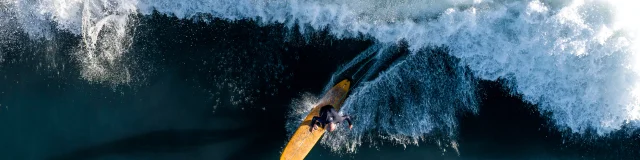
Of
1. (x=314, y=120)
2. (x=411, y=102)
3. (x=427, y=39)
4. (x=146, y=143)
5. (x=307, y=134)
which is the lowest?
(x=411, y=102)

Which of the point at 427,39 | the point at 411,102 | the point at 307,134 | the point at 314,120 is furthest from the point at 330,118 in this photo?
the point at 427,39

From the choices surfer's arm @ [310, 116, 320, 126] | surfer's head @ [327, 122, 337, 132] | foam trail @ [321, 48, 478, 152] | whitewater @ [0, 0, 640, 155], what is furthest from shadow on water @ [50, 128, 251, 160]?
foam trail @ [321, 48, 478, 152]

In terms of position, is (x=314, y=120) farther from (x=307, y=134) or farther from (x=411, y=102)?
(x=411, y=102)

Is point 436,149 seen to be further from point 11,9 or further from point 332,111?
point 11,9

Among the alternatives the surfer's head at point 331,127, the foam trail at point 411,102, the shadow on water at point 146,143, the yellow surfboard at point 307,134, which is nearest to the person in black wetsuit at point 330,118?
the surfer's head at point 331,127

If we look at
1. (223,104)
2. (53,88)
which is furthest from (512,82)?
(53,88)

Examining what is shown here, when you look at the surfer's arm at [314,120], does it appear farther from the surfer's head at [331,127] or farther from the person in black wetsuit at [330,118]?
the surfer's head at [331,127]

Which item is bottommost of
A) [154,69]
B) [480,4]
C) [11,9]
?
[480,4]
